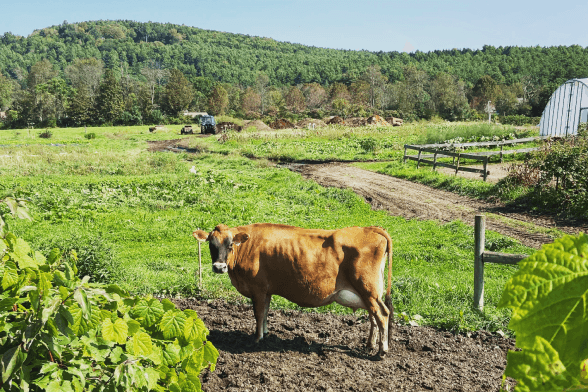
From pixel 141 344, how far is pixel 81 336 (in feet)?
1.02

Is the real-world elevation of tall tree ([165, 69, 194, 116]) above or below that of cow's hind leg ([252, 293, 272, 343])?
above

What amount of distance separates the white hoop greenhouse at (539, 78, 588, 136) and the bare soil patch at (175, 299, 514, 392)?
25.0 meters

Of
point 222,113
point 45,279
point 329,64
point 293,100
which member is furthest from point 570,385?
point 329,64

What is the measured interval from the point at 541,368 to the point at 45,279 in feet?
7.54

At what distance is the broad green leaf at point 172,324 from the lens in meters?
2.88

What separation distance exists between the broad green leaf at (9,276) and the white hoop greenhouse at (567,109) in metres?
29.4

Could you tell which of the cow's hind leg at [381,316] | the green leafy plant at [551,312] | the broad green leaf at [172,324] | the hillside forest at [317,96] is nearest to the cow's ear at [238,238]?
the cow's hind leg at [381,316]

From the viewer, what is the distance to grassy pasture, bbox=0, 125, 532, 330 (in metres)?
7.62

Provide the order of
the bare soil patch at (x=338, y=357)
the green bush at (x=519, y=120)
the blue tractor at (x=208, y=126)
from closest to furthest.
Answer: the bare soil patch at (x=338, y=357), the blue tractor at (x=208, y=126), the green bush at (x=519, y=120)

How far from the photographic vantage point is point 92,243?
8344mm

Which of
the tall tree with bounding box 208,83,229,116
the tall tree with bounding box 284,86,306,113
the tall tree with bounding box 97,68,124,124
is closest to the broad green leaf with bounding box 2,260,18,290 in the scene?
the tall tree with bounding box 97,68,124,124

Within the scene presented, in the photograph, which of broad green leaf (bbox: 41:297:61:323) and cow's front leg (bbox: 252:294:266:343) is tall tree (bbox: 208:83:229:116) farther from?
broad green leaf (bbox: 41:297:61:323)

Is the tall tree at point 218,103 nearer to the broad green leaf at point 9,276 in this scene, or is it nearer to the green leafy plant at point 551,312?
the broad green leaf at point 9,276

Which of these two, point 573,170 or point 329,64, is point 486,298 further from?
point 329,64
